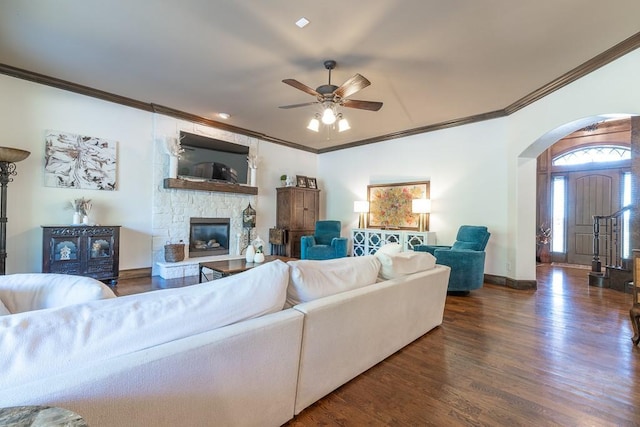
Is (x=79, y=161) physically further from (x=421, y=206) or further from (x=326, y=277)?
(x=421, y=206)

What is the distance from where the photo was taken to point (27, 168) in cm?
368

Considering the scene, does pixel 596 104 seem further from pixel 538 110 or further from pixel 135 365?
pixel 135 365

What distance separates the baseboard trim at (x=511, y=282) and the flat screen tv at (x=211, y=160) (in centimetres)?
481

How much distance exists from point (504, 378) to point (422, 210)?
3.47 m

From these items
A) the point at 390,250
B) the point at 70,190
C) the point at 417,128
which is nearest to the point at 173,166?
the point at 70,190

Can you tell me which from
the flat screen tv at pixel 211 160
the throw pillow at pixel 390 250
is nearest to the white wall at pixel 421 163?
the flat screen tv at pixel 211 160

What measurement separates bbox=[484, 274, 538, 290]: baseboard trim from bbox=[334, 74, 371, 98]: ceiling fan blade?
145 inches

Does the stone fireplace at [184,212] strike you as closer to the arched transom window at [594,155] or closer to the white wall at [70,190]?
the white wall at [70,190]

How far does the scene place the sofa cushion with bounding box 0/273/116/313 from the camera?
48.9 inches

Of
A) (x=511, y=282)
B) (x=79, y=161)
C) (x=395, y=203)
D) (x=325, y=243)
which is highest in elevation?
(x=79, y=161)

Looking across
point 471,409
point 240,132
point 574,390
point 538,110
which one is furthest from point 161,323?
point 240,132

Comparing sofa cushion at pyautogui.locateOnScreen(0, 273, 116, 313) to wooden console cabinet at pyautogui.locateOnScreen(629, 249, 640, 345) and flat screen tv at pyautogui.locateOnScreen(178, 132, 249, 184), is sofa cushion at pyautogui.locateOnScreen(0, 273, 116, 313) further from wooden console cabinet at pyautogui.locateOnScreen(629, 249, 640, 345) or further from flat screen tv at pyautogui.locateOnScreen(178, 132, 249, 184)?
flat screen tv at pyautogui.locateOnScreen(178, 132, 249, 184)

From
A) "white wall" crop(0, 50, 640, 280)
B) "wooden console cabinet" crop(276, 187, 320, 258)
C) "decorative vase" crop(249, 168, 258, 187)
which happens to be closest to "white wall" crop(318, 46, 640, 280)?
"white wall" crop(0, 50, 640, 280)

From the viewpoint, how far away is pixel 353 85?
287 centimetres
